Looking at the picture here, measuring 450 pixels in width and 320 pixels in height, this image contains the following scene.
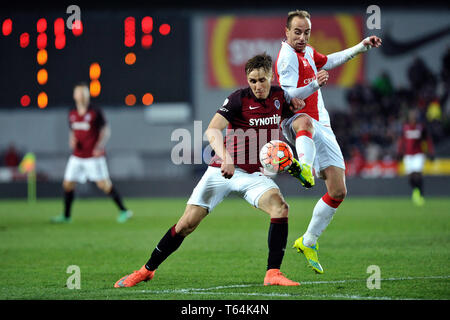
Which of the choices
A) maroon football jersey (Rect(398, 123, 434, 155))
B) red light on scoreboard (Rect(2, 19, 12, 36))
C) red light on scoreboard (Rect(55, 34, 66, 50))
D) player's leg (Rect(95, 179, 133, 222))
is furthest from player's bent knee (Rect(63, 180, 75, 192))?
maroon football jersey (Rect(398, 123, 434, 155))

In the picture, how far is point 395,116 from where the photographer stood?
23.5 metres

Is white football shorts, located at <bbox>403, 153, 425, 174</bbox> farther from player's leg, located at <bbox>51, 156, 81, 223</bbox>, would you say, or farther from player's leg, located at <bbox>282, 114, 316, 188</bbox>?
player's leg, located at <bbox>282, 114, 316, 188</bbox>

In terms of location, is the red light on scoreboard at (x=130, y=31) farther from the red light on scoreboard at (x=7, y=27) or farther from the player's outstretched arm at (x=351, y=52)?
the player's outstretched arm at (x=351, y=52)

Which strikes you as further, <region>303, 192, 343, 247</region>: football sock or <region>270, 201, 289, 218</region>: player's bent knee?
<region>303, 192, 343, 247</region>: football sock

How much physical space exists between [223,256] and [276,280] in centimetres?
231

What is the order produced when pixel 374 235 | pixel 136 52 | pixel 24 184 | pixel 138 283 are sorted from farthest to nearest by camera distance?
1. pixel 136 52
2. pixel 24 184
3. pixel 374 235
4. pixel 138 283

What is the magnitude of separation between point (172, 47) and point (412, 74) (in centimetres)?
855

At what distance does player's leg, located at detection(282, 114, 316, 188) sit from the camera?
20.0 ft

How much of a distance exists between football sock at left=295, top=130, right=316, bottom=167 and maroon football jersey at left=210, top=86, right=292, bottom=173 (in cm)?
47

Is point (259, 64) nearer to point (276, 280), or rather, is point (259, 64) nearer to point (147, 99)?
point (276, 280)

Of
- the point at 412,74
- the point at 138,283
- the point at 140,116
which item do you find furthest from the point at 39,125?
the point at 138,283

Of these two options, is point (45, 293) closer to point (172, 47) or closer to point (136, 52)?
point (136, 52)

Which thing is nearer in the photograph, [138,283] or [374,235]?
[138,283]

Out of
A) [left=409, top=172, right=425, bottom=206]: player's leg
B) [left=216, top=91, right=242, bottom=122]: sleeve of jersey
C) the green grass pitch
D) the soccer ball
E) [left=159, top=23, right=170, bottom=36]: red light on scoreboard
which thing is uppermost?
[left=159, top=23, right=170, bottom=36]: red light on scoreboard
